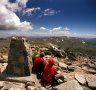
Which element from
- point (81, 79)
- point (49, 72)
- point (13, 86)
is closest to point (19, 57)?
point (13, 86)

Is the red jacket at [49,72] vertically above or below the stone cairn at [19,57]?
below

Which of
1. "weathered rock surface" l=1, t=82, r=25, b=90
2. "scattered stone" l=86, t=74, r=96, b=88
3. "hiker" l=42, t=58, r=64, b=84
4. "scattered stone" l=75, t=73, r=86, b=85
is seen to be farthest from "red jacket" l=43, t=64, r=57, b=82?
"scattered stone" l=86, t=74, r=96, b=88

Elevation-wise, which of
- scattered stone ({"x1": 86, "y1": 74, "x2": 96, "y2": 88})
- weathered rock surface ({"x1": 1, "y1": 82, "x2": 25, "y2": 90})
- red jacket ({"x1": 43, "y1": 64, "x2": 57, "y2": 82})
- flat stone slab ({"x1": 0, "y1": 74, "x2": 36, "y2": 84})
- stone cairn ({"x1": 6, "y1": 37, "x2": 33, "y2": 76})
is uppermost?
stone cairn ({"x1": 6, "y1": 37, "x2": 33, "y2": 76})

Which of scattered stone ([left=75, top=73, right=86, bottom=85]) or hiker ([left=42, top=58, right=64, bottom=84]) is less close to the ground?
hiker ([left=42, top=58, right=64, bottom=84])

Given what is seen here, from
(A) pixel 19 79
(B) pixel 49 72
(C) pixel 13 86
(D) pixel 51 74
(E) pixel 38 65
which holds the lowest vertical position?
(C) pixel 13 86

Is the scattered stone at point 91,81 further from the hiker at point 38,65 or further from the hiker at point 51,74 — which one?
the hiker at point 38,65

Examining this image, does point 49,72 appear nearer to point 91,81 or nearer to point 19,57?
point 19,57

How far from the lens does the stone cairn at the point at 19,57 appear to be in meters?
10.4

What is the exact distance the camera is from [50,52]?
61.7ft

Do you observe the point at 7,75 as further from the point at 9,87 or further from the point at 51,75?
the point at 51,75

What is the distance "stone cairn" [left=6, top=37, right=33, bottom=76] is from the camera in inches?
408

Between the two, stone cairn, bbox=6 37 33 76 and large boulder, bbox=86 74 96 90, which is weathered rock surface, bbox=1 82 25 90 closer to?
stone cairn, bbox=6 37 33 76

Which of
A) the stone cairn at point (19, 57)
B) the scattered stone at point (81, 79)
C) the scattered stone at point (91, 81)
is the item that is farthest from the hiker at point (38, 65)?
the scattered stone at point (91, 81)

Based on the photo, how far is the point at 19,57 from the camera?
10430 millimetres
